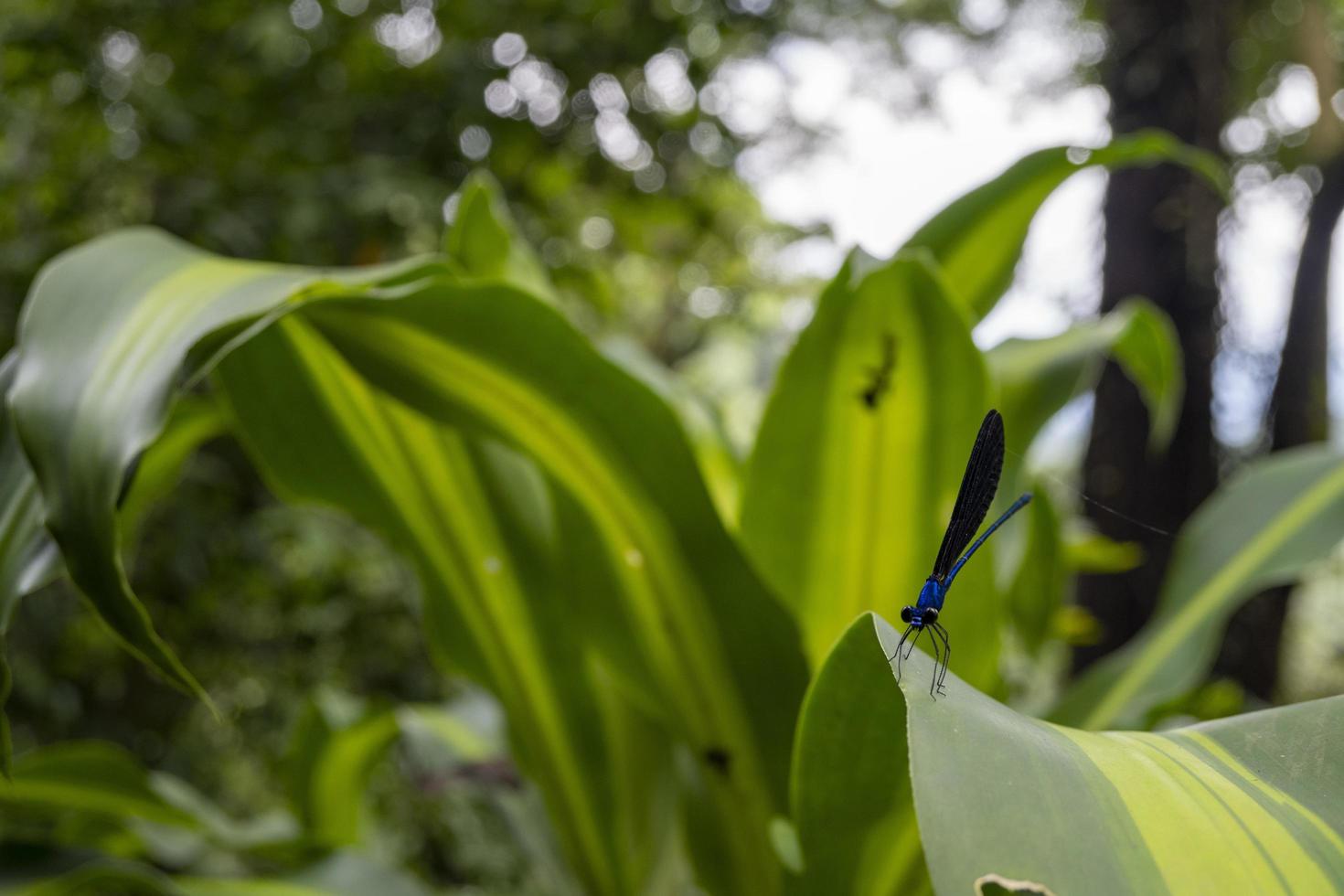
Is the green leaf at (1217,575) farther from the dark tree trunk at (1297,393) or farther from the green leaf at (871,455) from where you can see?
the dark tree trunk at (1297,393)

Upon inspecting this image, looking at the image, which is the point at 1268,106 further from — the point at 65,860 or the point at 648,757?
the point at 65,860

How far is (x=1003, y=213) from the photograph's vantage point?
2.11ft

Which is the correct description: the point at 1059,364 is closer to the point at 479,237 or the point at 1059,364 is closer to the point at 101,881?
A: the point at 479,237

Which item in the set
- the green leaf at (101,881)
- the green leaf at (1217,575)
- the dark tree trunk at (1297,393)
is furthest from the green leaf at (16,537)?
the dark tree trunk at (1297,393)

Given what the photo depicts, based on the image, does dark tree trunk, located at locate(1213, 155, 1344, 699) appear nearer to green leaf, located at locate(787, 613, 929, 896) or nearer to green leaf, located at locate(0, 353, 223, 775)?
green leaf, located at locate(787, 613, 929, 896)

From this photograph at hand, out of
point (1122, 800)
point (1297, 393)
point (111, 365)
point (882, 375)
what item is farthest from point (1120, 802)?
point (1297, 393)

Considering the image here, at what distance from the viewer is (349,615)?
162 cm

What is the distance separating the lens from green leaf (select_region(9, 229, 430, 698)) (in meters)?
0.36

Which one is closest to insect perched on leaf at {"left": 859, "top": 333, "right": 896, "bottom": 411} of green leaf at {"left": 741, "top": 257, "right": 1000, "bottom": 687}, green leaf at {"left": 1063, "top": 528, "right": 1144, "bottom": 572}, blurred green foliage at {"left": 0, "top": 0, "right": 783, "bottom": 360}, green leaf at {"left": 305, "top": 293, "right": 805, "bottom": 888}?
green leaf at {"left": 741, "top": 257, "right": 1000, "bottom": 687}

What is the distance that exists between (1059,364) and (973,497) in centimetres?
44

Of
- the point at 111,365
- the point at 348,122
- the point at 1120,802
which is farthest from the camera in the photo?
the point at 348,122

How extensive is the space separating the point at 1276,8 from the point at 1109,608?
3.35 ft

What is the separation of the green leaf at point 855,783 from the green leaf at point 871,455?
0.38ft

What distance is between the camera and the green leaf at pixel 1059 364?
71 centimetres
